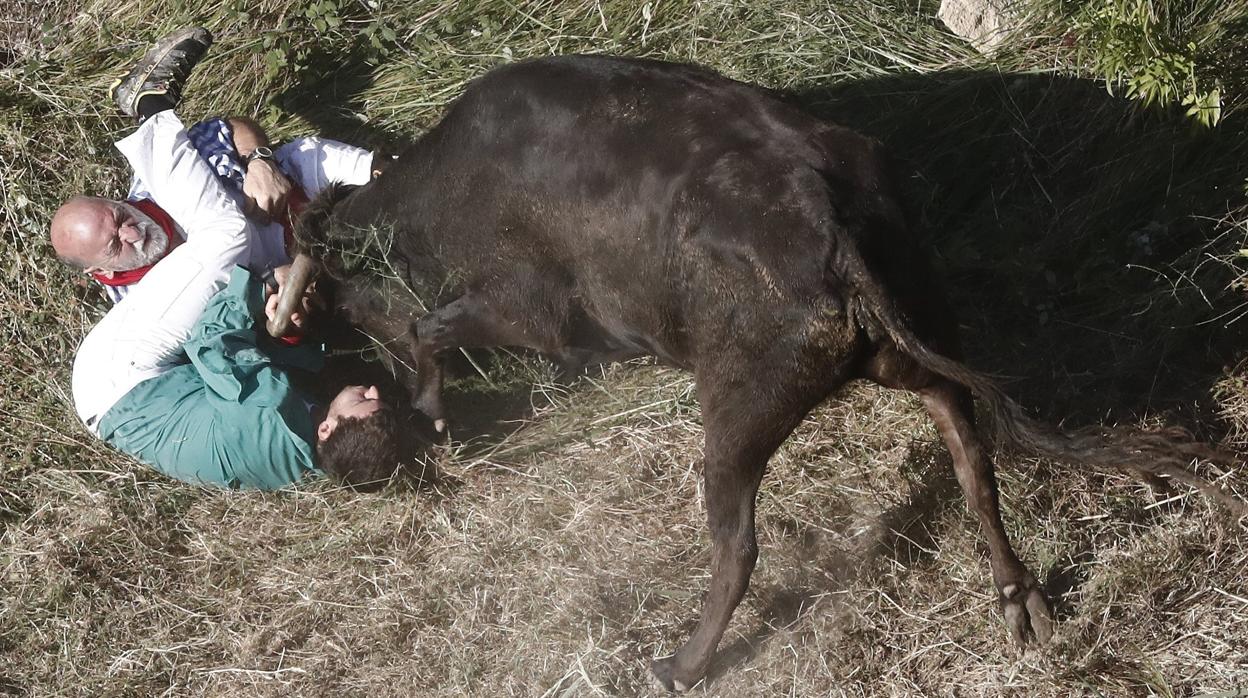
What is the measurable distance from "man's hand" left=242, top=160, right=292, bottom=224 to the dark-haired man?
84 millimetres

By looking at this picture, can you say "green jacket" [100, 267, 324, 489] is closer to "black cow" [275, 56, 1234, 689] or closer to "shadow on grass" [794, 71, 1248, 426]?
"black cow" [275, 56, 1234, 689]

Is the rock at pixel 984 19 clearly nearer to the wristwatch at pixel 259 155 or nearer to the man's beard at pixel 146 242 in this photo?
the wristwatch at pixel 259 155

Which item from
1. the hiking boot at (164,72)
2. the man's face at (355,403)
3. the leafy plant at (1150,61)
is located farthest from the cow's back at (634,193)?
the hiking boot at (164,72)

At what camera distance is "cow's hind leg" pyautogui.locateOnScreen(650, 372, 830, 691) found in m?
3.49

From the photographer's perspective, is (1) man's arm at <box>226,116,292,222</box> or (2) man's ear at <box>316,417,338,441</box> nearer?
(2) man's ear at <box>316,417,338,441</box>

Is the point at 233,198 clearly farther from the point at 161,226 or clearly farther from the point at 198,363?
the point at 198,363

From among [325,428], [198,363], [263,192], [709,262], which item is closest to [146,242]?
[263,192]

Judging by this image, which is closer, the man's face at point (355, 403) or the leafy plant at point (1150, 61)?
the leafy plant at point (1150, 61)

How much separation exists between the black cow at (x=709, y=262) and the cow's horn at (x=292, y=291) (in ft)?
1.08

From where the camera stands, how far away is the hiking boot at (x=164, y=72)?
5.44m

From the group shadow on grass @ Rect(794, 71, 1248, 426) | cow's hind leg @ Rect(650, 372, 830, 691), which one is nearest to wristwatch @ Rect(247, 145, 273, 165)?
shadow on grass @ Rect(794, 71, 1248, 426)

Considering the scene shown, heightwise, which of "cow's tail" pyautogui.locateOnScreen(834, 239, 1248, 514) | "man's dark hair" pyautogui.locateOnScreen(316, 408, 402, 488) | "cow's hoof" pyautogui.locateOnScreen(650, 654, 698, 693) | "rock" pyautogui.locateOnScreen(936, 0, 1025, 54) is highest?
"rock" pyautogui.locateOnScreen(936, 0, 1025, 54)

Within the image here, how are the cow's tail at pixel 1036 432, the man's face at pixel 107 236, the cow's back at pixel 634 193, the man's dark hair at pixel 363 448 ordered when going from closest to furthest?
the cow's tail at pixel 1036 432 < the cow's back at pixel 634 193 < the man's dark hair at pixel 363 448 < the man's face at pixel 107 236

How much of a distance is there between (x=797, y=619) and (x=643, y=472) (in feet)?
2.78
